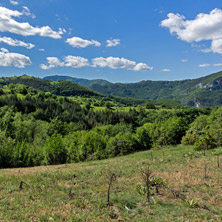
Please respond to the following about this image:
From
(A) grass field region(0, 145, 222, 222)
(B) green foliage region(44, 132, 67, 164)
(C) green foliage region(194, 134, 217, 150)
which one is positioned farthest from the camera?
(B) green foliage region(44, 132, 67, 164)

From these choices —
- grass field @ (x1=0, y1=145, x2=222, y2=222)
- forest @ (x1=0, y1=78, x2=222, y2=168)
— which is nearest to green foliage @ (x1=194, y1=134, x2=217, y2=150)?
forest @ (x1=0, y1=78, x2=222, y2=168)

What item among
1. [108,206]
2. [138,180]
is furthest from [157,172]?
[108,206]

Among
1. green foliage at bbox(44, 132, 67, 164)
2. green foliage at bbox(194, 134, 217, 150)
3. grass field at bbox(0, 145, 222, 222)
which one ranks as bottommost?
green foliage at bbox(44, 132, 67, 164)

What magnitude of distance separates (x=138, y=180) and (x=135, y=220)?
Answer: 9299mm

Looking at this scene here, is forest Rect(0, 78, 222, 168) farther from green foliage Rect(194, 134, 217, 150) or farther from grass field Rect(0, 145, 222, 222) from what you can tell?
grass field Rect(0, 145, 222, 222)

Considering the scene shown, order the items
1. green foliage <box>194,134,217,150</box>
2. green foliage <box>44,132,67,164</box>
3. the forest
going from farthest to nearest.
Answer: green foliage <box>44,132,67,164</box> < the forest < green foliage <box>194,134,217,150</box>

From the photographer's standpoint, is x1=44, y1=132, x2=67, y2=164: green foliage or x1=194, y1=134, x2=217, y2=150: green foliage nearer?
x1=194, y1=134, x2=217, y2=150: green foliage

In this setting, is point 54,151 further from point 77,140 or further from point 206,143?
point 206,143

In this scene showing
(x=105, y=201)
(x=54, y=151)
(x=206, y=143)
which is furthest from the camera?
(x=54, y=151)

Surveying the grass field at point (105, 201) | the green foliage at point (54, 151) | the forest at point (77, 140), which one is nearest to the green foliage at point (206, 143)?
the forest at point (77, 140)

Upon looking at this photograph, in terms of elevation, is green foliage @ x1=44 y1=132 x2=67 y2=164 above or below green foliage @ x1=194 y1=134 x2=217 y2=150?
below

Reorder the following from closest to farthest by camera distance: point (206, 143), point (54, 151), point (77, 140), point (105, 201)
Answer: point (105, 201) → point (206, 143) → point (54, 151) → point (77, 140)

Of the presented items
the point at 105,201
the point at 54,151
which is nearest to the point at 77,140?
the point at 54,151

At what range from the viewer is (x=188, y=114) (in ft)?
443
